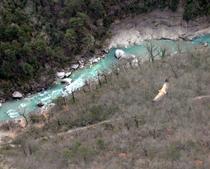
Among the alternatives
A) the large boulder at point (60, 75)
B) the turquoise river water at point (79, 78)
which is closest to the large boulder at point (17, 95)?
the turquoise river water at point (79, 78)

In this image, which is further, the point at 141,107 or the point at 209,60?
the point at 209,60

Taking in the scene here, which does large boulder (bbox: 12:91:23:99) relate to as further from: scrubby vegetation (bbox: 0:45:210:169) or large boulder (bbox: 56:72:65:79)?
scrubby vegetation (bbox: 0:45:210:169)

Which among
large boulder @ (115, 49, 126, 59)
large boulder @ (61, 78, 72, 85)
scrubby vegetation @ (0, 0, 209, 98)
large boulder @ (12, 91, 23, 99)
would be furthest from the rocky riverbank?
large boulder @ (12, 91, 23, 99)

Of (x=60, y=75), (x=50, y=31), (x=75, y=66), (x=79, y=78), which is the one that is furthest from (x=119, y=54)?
(x=50, y=31)

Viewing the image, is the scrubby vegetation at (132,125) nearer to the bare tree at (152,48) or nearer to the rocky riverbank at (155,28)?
the bare tree at (152,48)

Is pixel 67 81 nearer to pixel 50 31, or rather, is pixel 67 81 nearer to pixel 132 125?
pixel 50 31

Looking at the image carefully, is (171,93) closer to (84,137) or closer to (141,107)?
(141,107)

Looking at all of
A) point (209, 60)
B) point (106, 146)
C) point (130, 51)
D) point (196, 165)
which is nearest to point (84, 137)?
point (106, 146)
